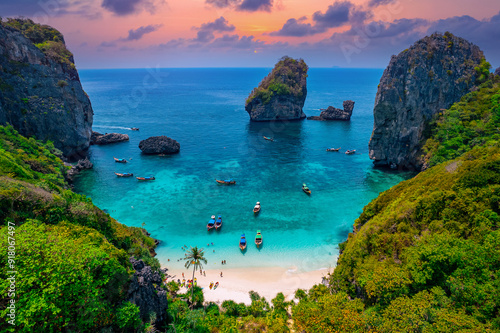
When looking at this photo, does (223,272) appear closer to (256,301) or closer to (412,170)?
(256,301)

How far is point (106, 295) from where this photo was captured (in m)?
19.1

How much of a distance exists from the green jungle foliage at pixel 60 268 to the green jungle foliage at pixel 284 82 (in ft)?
323

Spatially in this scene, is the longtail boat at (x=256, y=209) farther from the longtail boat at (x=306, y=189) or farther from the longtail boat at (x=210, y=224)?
the longtail boat at (x=306, y=189)

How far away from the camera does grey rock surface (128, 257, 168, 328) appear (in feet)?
69.7

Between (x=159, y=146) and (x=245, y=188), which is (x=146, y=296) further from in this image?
(x=159, y=146)

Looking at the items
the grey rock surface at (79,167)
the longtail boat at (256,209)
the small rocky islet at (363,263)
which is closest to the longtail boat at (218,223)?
the longtail boat at (256,209)

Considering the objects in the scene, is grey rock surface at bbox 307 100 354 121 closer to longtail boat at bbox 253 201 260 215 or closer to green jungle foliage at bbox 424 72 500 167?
green jungle foliage at bbox 424 72 500 167

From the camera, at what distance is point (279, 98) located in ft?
380

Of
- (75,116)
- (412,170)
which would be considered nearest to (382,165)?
(412,170)

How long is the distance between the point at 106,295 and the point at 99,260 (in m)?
2.52

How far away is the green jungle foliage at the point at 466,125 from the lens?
47681mm

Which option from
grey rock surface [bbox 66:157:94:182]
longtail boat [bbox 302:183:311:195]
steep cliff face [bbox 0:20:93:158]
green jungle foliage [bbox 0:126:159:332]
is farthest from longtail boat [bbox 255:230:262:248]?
steep cliff face [bbox 0:20:93:158]

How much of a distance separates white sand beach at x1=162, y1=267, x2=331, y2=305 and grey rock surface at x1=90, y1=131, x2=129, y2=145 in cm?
6500

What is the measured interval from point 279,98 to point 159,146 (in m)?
59.2
